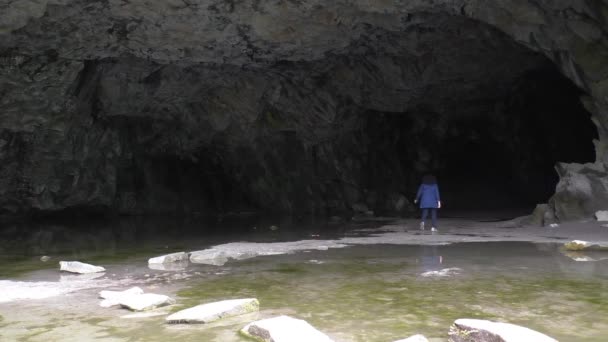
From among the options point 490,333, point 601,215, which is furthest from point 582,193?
point 490,333

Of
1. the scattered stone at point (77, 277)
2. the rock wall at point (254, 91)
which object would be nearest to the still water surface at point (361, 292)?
the scattered stone at point (77, 277)

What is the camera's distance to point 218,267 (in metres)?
7.17

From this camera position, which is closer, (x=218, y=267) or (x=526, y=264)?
(x=526, y=264)

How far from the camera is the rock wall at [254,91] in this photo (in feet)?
37.8

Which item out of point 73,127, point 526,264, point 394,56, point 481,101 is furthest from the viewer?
point 481,101

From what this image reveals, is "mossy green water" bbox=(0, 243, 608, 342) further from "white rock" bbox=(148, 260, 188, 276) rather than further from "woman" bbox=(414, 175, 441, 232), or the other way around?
"woman" bbox=(414, 175, 441, 232)

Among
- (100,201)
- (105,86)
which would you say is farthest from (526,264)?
(100,201)

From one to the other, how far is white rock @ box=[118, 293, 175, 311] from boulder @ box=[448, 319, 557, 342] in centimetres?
253

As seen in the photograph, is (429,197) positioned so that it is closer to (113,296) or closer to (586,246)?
(586,246)

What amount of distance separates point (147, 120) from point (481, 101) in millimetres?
12626

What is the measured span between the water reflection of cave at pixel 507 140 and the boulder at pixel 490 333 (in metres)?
17.5

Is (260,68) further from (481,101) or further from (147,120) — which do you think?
(481,101)

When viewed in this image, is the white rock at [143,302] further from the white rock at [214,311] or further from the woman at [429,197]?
the woman at [429,197]

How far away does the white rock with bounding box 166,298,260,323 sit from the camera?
4.17 m
